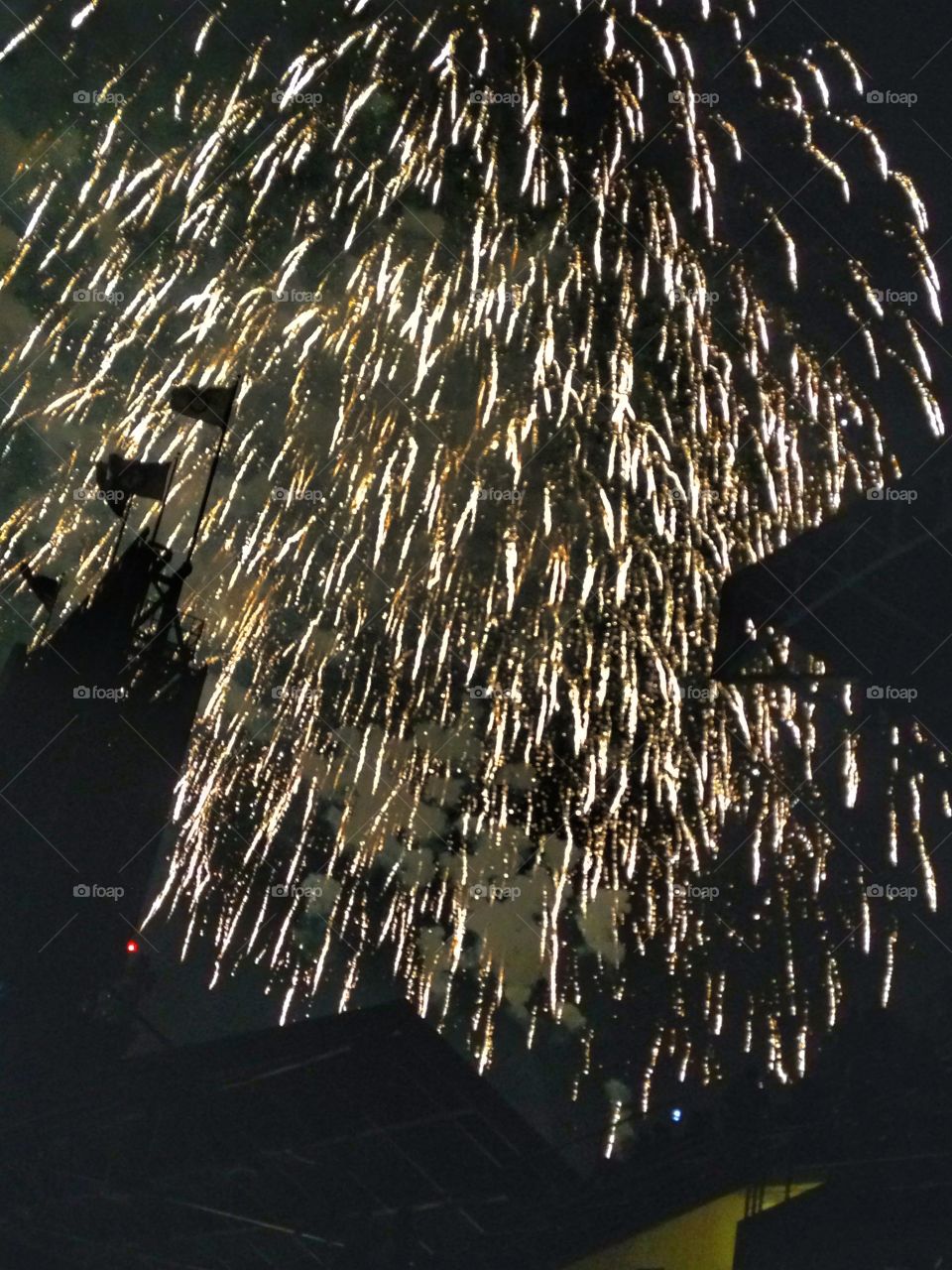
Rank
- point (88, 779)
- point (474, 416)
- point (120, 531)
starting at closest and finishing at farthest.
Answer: point (88, 779) < point (120, 531) < point (474, 416)

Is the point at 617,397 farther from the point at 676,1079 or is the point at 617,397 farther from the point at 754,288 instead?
the point at 676,1079

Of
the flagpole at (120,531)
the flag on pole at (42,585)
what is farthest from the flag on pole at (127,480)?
the flag on pole at (42,585)

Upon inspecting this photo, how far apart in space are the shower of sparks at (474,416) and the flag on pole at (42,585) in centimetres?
6

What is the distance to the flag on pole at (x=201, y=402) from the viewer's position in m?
3.63

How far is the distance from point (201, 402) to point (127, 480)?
1.21 ft

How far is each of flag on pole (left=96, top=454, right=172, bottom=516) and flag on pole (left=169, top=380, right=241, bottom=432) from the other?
234mm

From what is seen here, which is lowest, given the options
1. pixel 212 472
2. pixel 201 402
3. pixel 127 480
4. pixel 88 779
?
pixel 88 779

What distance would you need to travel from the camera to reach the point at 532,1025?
10.4ft

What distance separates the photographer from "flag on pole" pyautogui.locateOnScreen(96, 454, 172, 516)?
354cm

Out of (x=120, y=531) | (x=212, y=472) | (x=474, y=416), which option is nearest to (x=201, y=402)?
(x=212, y=472)

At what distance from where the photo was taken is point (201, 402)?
3637mm

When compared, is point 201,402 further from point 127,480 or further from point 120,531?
point 120,531

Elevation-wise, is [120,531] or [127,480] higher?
[127,480]

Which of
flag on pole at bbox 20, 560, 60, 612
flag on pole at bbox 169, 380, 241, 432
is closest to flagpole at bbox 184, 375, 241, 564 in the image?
flag on pole at bbox 169, 380, 241, 432
